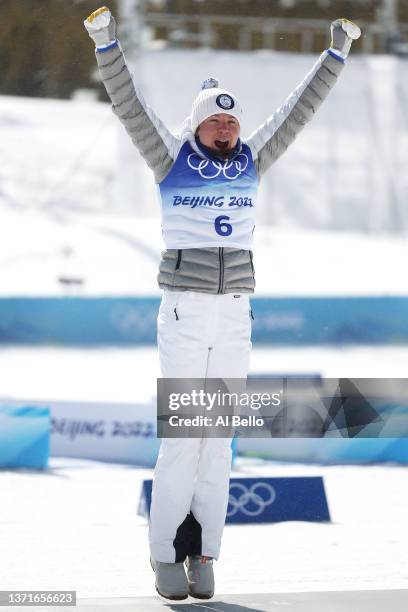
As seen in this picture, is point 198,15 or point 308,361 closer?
point 308,361

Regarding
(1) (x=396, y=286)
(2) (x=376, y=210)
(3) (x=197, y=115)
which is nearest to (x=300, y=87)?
(3) (x=197, y=115)

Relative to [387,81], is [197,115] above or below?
below

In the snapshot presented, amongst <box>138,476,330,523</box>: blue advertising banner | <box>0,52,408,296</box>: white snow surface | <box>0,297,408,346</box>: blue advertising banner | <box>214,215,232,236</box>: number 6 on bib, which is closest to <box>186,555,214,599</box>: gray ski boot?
<box>214,215,232,236</box>: number 6 on bib

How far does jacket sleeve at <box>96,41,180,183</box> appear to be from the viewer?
3.96m

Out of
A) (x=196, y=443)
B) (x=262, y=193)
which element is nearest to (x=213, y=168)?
(x=196, y=443)

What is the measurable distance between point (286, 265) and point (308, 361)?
6.42 metres

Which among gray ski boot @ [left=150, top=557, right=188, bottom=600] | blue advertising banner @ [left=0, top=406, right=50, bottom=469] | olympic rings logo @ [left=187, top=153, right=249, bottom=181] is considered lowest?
gray ski boot @ [left=150, top=557, right=188, bottom=600]

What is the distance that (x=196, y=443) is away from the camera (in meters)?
4.02

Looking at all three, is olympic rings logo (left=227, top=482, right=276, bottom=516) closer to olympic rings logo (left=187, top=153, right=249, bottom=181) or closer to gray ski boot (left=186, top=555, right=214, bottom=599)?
gray ski boot (left=186, top=555, right=214, bottom=599)

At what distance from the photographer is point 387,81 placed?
76.4 feet

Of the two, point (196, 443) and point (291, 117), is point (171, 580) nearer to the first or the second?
point (196, 443)

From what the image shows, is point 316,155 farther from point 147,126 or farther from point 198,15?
point 147,126

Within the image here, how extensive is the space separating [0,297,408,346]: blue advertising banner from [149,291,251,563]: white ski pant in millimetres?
10255

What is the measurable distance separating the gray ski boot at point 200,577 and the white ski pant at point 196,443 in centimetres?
3
